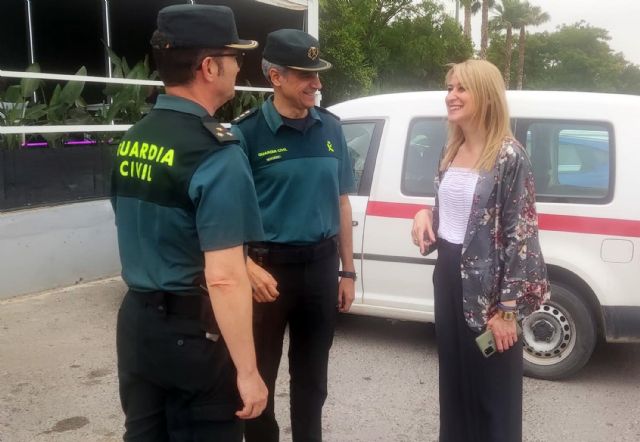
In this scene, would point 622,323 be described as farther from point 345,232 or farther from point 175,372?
point 175,372

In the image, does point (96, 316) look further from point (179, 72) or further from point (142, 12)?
point (142, 12)

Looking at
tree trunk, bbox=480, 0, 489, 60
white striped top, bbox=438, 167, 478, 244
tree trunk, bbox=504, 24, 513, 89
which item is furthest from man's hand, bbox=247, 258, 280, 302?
tree trunk, bbox=504, 24, 513, 89

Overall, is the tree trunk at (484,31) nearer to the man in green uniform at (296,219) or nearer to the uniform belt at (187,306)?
the man in green uniform at (296,219)

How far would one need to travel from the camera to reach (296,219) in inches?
108

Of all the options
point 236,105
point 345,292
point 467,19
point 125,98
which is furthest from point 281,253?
point 467,19

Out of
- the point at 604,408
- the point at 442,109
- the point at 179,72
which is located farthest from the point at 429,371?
the point at 179,72

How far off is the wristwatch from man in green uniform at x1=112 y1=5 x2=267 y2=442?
41.8 inches

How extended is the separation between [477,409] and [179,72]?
5.88 feet

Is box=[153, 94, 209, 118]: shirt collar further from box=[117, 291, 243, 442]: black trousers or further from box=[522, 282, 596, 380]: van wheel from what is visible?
box=[522, 282, 596, 380]: van wheel

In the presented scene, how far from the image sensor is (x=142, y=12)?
40.2ft

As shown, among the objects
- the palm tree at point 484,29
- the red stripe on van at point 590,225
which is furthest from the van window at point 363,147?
the palm tree at point 484,29

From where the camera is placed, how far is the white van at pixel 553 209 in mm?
4078

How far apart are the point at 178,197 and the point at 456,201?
1.28 m

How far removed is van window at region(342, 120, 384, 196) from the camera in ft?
15.5
